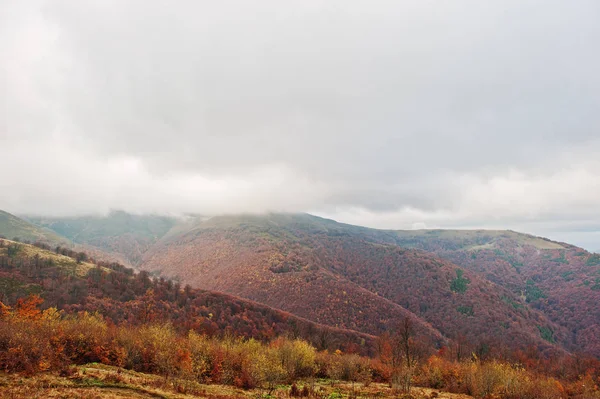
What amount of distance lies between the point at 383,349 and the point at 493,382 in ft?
252

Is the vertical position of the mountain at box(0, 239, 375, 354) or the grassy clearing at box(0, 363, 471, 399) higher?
the grassy clearing at box(0, 363, 471, 399)

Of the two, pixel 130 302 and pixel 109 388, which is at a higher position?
pixel 109 388

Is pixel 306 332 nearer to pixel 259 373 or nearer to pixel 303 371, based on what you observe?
pixel 303 371

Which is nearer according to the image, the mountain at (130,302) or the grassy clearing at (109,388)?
the grassy clearing at (109,388)

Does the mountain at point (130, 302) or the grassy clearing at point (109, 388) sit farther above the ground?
Result: the grassy clearing at point (109, 388)

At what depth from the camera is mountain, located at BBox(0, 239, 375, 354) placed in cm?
14350

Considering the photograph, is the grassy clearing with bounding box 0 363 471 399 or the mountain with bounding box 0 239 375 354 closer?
the grassy clearing with bounding box 0 363 471 399

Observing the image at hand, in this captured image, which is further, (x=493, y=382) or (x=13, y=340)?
(x=493, y=382)

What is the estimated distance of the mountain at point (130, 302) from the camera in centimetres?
14350

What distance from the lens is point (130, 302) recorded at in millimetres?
164625

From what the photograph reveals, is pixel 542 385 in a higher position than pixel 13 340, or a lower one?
lower

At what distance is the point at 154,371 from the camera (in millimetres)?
58250

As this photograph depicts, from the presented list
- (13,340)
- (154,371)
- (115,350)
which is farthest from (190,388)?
(13,340)

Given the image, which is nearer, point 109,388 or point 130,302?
point 109,388
